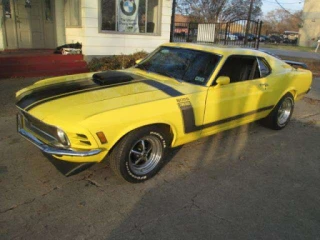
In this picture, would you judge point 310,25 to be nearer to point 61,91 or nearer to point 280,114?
point 280,114

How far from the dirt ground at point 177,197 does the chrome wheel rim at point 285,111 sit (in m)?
1.05

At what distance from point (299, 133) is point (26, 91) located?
15.6 feet

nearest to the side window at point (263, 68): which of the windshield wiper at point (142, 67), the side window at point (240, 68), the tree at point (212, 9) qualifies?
the side window at point (240, 68)

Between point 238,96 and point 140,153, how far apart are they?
177cm

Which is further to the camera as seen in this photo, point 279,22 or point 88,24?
point 279,22

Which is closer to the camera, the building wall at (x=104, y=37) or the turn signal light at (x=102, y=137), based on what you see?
the turn signal light at (x=102, y=137)

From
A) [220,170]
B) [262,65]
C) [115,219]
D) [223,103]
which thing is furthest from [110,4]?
[115,219]

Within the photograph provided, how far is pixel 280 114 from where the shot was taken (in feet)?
18.4

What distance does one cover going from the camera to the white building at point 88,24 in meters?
9.64

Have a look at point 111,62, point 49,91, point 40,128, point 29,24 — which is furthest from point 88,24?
point 40,128

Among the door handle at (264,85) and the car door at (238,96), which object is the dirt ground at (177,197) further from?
the door handle at (264,85)

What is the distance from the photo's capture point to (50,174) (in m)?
3.53

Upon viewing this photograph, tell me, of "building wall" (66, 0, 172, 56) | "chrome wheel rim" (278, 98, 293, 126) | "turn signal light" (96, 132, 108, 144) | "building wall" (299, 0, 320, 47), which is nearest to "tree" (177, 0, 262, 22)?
"building wall" (299, 0, 320, 47)

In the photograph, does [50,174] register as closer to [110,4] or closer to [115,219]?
[115,219]
